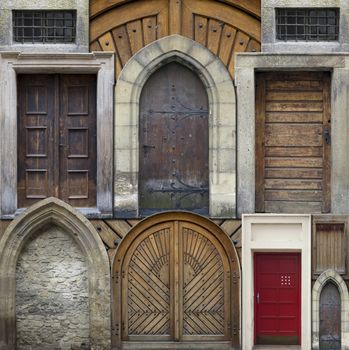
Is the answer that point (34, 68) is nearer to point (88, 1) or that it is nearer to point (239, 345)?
point (88, 1)

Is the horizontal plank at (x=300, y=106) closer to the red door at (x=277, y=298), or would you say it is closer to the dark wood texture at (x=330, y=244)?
the dark wood texture at (x=330, y=244)

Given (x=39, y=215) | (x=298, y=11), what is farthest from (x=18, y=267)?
(x=298, y=11)

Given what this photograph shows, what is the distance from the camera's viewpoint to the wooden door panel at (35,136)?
591 inches

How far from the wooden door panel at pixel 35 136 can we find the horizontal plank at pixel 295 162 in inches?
140

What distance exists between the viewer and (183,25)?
14797mm

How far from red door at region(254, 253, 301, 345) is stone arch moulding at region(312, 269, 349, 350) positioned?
1.13 ft

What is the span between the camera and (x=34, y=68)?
14.7 m

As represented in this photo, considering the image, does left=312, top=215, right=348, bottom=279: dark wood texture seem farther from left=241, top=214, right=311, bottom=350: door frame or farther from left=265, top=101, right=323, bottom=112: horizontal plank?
left=265, top=101, right=323, bottom=112: horizontal plank

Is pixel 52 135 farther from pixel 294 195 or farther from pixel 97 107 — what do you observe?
pixel 294 195

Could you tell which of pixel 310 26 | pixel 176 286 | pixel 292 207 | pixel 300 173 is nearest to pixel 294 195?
pixel 292 207

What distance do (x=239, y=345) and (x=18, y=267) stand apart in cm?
373

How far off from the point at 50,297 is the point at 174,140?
320cm

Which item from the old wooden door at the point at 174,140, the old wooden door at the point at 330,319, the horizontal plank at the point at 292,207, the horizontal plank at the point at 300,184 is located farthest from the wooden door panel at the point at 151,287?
the old wooden door at the point at 330,319

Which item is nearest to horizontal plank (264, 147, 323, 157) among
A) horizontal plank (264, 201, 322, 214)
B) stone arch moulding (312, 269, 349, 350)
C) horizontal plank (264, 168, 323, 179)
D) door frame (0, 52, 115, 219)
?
horizontal plank (264, 168, 323, 179)
